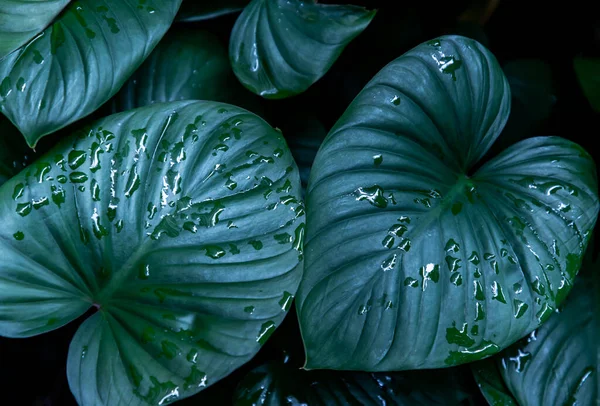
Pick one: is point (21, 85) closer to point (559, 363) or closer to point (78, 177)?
point (78, 177)

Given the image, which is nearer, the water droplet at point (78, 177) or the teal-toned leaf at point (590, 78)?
the water droplet at point (78, 177)

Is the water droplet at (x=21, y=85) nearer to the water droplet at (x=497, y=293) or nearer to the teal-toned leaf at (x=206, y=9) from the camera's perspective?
the teal-toned leaf at (x=206, y=9)

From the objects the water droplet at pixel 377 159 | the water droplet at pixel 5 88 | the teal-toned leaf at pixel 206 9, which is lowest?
the water droplet at pixel 377 159

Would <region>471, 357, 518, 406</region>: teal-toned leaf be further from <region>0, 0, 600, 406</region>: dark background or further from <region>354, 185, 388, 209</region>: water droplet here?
<region>354, 185, 388, 209</region>: water droplet

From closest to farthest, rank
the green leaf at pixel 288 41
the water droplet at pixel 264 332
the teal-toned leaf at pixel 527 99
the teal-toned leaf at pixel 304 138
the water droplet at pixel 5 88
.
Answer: the water droplet at pixel 264 332 < the water droplet at pixel 5 88 < the green leaf at pixel 288 41 < the teal-toned leaf at pixel 304 138 < the teal-toned leaf at pixel 527 99

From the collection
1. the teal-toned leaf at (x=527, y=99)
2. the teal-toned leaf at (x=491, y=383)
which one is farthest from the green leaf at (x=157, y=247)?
the teal-toned leaf at (x=527, y=99)

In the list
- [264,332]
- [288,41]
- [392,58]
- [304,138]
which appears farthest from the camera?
[392,58]

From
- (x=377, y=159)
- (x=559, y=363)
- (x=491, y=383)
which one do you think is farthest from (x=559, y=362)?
(x=377, y=159)
